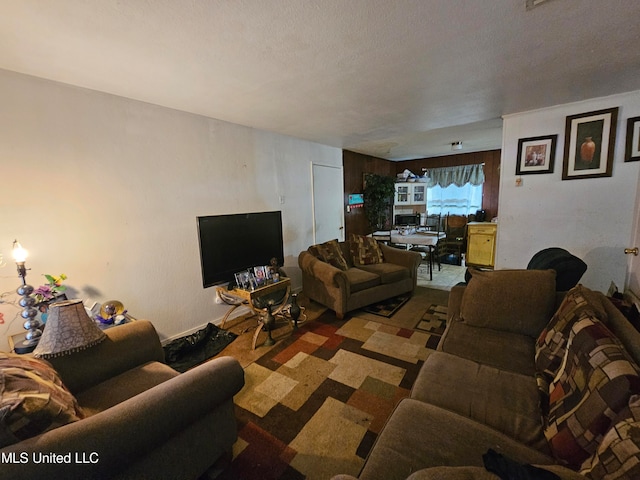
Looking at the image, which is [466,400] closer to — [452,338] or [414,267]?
[452,338]

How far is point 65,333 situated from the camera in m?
1.29

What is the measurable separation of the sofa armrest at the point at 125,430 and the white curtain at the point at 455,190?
6.31 meters

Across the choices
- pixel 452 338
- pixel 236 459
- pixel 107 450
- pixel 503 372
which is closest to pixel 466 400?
pixel 503 372

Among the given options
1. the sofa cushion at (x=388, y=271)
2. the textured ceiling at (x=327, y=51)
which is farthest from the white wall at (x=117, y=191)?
the sofa cushion at (x=388, y=271)

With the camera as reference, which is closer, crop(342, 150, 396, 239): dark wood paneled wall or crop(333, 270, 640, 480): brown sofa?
crop(333, 270, 640, 480): brown sofa

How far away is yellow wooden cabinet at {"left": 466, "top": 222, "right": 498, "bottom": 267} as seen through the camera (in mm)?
4824

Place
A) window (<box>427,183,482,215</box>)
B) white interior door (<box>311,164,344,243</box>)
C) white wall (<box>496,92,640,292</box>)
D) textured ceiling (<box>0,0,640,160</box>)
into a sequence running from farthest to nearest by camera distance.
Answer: window (<box>427,183,482,215</box>)
white interior door (<box>311,164,344,243</box>)
white wall (<box>496,92,640,292</box>)
textured ceiling (<box>0,0,640,160</box>)

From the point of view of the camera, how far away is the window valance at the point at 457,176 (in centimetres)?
573

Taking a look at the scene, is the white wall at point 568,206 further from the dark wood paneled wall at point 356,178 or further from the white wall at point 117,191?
the white wall at point 117,191

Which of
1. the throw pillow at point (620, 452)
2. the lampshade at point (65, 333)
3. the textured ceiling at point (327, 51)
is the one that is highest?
the textured ceiling at point (327, 51)

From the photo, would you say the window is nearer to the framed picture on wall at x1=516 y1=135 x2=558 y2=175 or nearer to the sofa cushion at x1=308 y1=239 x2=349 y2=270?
the framed picture on wall at x1=516 y1=135 x2=558 y2=175

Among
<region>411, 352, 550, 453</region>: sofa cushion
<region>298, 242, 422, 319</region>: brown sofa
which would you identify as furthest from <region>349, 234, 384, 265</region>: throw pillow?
<region>411, 352, 550, 453</region>: sofa cushion

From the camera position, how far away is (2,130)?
1.66 m

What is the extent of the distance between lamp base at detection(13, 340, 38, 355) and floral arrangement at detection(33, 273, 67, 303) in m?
0.25
